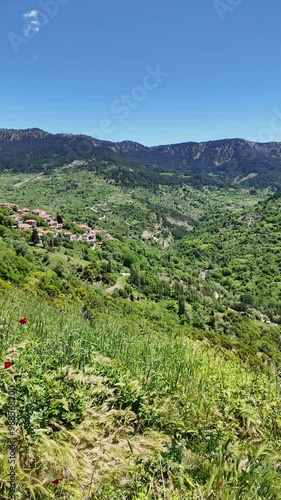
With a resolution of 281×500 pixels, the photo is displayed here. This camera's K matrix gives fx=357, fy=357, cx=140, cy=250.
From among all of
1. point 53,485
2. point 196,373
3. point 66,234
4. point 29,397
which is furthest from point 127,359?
point 66,234

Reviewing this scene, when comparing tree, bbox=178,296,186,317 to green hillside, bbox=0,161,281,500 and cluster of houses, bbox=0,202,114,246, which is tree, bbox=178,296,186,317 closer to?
cluster of houses, bbox=0,202,114,246

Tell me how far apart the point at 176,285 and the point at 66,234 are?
29.5m

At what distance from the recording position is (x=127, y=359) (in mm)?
4688

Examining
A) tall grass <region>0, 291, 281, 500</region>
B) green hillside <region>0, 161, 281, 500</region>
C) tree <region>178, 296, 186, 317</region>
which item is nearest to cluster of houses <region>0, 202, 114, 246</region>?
tree <region>178, 296, 186, 317</region>

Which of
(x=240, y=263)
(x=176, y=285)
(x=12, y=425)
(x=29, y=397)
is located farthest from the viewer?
(x=240, y=263)

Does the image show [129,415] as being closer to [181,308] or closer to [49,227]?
[181,308]

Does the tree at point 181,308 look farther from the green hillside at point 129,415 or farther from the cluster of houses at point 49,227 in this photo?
the green hillside at point 129,415

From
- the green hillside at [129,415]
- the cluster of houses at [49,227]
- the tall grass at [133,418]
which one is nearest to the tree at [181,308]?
the cluster of houses at [49,227]

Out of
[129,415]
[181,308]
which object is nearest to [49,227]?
[181,308]

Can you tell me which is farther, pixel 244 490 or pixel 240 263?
pixel 240 263

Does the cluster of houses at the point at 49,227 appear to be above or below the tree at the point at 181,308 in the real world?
above

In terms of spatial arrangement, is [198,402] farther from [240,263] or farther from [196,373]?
[240,263]

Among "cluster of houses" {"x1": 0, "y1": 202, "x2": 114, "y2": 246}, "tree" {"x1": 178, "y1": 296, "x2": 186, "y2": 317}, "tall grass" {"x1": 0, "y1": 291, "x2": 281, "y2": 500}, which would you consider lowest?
"tree" {"x1": 178, "y1": 296, "x2": 186, "y2": 317}

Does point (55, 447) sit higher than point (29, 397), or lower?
lower
